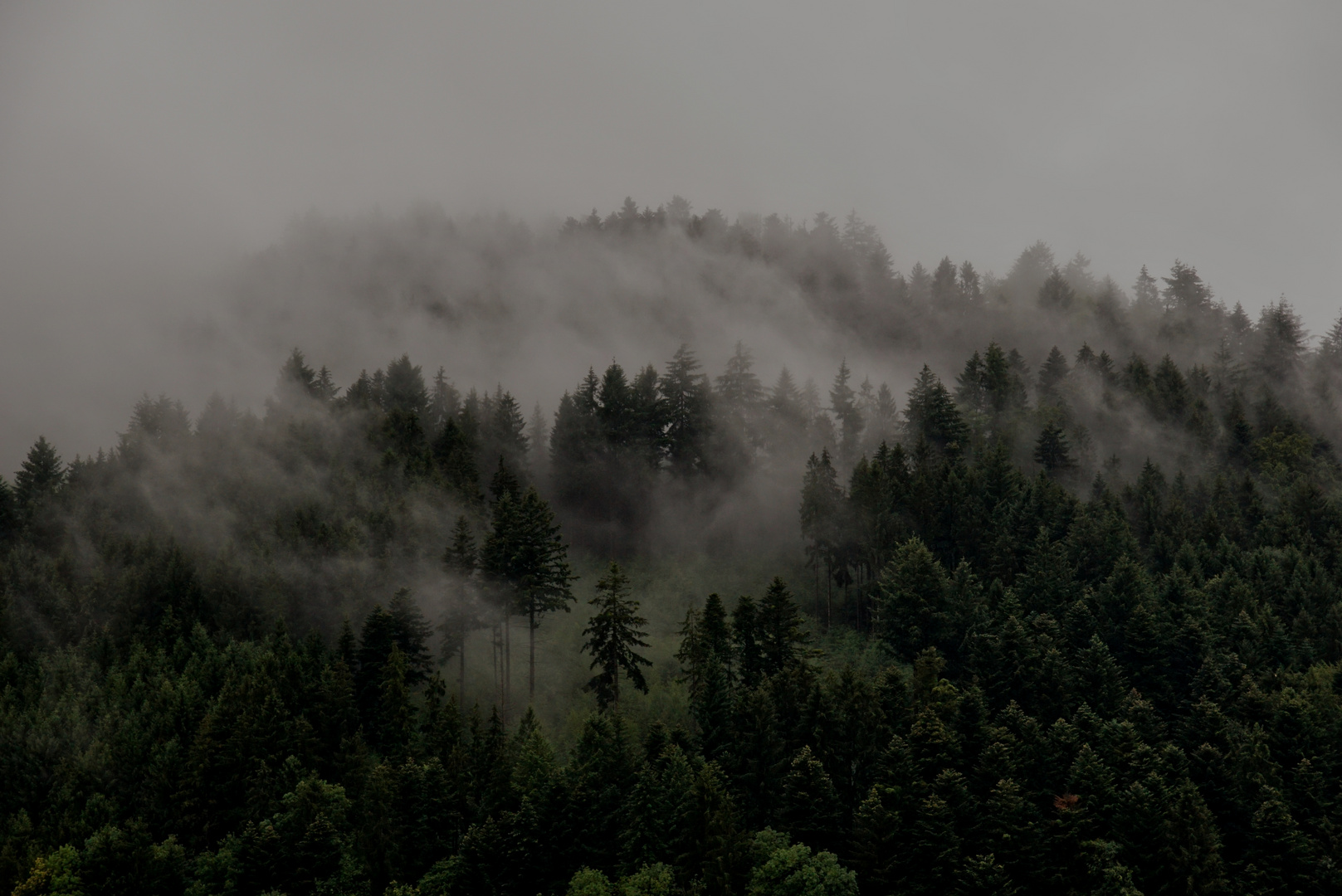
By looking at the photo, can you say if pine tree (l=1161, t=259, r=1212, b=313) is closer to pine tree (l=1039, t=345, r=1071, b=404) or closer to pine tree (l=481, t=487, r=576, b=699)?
pine tree (l=1039, t=345, r=1071, b=404)

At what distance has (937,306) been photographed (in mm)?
164750

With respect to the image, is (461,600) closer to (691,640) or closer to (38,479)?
(691,640)

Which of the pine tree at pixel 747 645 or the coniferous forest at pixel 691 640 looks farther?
the pine tree at pixel 747 645

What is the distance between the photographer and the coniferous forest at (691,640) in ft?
185

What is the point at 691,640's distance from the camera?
68375 mm

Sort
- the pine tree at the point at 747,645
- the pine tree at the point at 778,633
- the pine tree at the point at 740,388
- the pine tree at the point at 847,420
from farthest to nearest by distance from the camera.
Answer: the pine tree at the point at 847,420, the pine tree at the point at 740,388, the pine tree at the point at 747,645, the pine tree at the point at 778,633

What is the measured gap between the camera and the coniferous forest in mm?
56312

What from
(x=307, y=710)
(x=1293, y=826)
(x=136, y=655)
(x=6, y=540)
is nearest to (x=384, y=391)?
(x=6, y=540)

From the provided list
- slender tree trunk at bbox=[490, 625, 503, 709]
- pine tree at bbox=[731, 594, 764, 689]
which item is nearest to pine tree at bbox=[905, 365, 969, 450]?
pine tree at bbox=[731, 594, 764, 689]

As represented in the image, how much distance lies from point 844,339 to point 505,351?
2328 inches

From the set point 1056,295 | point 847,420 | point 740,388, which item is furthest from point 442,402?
point 1056,295

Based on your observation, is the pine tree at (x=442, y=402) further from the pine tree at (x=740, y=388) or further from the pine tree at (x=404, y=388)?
the pine tree at (x=740, y=388)

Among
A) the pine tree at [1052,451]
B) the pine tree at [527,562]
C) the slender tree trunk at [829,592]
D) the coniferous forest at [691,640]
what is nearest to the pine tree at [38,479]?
the coniferous forest at [691,640]

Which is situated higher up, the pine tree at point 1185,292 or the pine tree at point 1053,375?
the pine tree at point 1185,292
